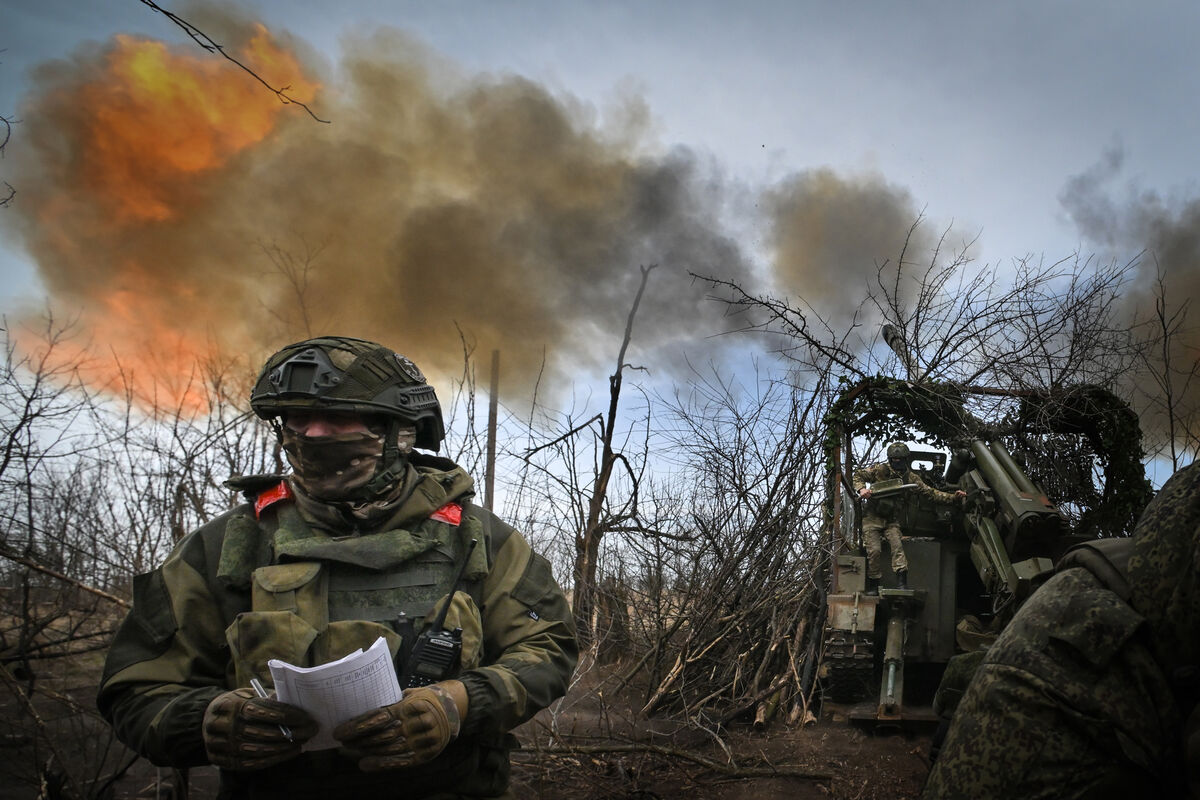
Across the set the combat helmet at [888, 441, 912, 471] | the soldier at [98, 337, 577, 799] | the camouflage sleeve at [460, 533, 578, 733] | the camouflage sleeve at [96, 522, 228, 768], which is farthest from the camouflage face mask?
the combat helmet at [888, 441, 912, 471]

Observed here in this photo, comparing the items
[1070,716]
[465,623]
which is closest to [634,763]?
[465,623]

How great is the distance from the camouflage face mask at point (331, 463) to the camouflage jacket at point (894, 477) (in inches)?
242

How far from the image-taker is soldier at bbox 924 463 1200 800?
1484 millimetres

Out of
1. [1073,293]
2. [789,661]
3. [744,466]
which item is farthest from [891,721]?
[1073,293]

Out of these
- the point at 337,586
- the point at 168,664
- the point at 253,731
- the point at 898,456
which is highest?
the point at 898,456

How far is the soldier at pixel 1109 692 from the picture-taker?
4.87ft

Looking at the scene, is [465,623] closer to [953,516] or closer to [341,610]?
[341,610]

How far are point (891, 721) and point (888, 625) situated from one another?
1.03m

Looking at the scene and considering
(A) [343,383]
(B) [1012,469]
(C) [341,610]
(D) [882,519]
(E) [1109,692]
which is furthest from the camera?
(D) [882,519]

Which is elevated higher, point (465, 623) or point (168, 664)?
point (465, 623)

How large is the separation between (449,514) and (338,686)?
0.73m

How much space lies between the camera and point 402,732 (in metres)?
2.11

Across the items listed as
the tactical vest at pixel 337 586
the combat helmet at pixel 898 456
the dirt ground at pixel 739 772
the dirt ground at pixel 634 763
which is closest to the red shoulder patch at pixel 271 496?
the tactical vest at pixel 337 586

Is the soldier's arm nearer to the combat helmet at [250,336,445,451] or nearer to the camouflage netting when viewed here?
the camouflage netting
